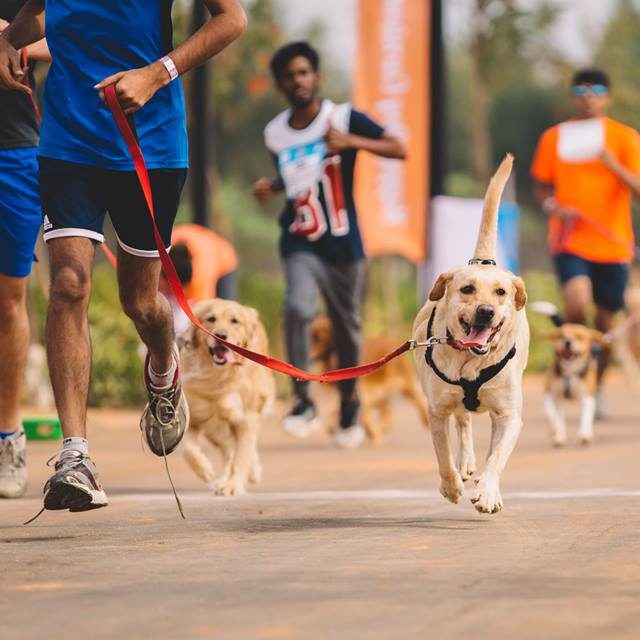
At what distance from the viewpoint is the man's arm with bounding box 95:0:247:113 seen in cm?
587

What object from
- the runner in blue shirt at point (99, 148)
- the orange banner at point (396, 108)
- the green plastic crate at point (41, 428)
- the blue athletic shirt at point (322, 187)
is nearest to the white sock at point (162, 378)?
the runner in blue shirt at point (99, 148)

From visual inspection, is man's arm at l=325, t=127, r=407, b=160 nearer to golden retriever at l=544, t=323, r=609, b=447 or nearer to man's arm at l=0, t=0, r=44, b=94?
golden retriever at l=544, t=323, r=609, b=447

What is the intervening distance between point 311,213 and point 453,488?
421 centimetres

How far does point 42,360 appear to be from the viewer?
49.5 ft

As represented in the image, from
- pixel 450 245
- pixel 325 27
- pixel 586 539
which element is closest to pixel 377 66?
pixel 450 245

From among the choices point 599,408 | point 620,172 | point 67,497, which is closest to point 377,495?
point 67,497

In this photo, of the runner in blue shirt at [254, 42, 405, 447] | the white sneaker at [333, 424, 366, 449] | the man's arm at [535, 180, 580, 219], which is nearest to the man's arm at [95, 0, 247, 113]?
the runner in blue shirt at [254, 42, 405, 447]

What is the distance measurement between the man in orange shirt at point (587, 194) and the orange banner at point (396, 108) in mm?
4244

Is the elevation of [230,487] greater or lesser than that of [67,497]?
lesser

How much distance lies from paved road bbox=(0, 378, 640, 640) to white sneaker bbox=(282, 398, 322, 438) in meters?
1.87

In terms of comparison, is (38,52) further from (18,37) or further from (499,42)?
(499,42)

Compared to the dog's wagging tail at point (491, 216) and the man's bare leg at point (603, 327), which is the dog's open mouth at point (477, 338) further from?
the man's bare leg at point (603, 327)

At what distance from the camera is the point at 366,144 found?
1028cm

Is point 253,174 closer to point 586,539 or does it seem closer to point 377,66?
point 377,66
